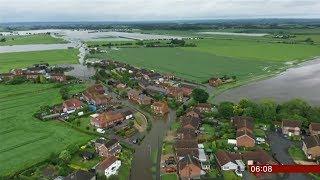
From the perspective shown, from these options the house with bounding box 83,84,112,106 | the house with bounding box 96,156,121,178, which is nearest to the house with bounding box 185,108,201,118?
the house with bounding box 83,84,112,106

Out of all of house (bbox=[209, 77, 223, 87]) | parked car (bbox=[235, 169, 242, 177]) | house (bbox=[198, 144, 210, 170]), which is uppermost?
house (bbox=[198, 144, 210, 170])

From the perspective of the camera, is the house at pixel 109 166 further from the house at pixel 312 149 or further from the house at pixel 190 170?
the house at pixel 312 149

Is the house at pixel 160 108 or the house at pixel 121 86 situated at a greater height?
the house at pixel 160 108

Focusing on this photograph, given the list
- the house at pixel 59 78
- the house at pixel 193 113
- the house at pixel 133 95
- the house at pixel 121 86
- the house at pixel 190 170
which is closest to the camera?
the house at pixel 190 170

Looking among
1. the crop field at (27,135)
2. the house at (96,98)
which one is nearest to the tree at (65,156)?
the crop field at (27,135)

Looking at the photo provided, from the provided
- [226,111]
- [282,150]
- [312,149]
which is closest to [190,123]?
[226,111]

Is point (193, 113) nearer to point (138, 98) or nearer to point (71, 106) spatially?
point (138, 98)

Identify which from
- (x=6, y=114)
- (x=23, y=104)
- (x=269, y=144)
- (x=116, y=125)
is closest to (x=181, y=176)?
(x=269, y=144)

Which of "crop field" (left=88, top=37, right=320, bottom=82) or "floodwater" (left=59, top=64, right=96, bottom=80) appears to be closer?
"floodwater" (left=59, top=64, right=96, bottom=80)

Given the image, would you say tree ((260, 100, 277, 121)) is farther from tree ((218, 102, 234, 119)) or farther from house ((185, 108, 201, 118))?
house ((185, 108, 201, 118))
